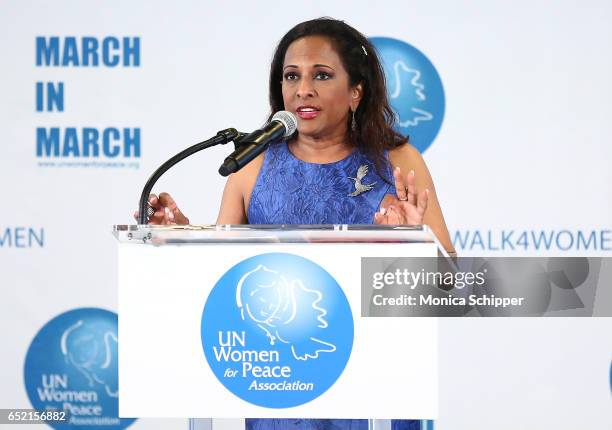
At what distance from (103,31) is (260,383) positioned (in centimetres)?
265

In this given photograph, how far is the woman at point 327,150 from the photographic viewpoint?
8.71 feet

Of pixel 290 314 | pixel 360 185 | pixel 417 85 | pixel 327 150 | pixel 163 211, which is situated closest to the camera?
pixel 290 314

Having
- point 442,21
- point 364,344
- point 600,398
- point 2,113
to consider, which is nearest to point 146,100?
point 2,113

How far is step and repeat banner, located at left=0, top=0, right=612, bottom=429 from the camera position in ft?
12.7

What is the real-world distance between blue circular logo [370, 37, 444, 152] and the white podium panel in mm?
2265

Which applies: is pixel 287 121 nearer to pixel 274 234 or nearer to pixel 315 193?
pixel 274 234

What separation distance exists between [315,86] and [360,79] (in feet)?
0.66

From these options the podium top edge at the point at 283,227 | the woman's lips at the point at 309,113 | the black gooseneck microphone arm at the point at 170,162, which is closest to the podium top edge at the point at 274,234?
the podium top edge at the point at 283,227

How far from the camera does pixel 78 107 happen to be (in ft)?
13.0

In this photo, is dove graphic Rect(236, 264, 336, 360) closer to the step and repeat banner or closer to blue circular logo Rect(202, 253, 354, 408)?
blue circular logo Rect(202, 253, 354, 408)

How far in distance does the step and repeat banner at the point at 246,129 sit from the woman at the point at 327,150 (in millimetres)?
1128

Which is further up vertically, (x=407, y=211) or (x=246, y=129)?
(x=246, y=129)

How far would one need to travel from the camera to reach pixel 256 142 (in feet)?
6.25
